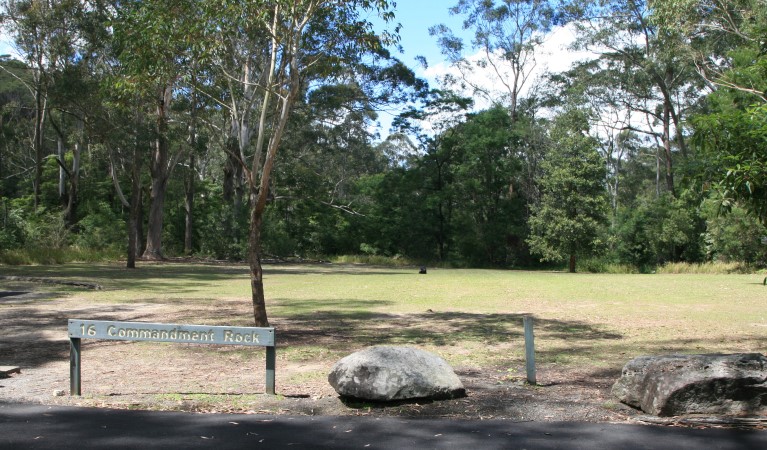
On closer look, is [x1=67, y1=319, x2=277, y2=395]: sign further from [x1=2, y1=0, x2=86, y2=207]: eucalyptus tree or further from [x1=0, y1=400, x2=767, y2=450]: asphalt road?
[x1=2, y1=0, x2=86, y2=207]: eucalyptus tree

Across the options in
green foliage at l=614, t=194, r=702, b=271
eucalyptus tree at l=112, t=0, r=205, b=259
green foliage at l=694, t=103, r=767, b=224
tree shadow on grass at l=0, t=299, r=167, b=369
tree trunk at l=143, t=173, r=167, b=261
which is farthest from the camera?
green foliage at l=614, t=194, r=702, b=271

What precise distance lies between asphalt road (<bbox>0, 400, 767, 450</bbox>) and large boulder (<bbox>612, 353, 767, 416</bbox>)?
0.46 metres

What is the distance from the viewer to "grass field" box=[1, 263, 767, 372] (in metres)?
11.0

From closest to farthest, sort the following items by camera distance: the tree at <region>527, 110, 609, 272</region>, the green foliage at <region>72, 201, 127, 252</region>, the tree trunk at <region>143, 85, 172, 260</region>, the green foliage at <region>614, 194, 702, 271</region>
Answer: the tree at <region>527, 110, 609, 272</region>
the tree trunk at <region>143, 85, 172, 260</region>
the green foliage at <region>72, 201, 127, 252</region>
the green foliage at <region>614, 194, 702, 271</region>

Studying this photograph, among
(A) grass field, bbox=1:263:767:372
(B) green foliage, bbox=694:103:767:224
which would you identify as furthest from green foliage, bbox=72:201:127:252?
(B) green foliage, bbox=694:103:767:224

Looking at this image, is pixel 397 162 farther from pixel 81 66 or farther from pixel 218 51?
pixel 218 51

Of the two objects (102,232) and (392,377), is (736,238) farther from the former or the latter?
(102,232)

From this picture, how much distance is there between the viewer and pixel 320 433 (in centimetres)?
580

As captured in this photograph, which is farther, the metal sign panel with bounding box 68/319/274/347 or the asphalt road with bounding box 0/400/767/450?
the metal sign panel with bounding box 68/319/274/347

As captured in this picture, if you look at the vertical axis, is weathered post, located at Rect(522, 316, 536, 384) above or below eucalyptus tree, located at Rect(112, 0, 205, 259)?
below

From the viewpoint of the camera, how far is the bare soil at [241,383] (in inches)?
268

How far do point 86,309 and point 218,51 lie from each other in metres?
6.69

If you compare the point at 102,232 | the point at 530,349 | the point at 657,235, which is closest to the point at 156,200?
the point at 102,232

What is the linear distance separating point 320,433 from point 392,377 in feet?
4.23
